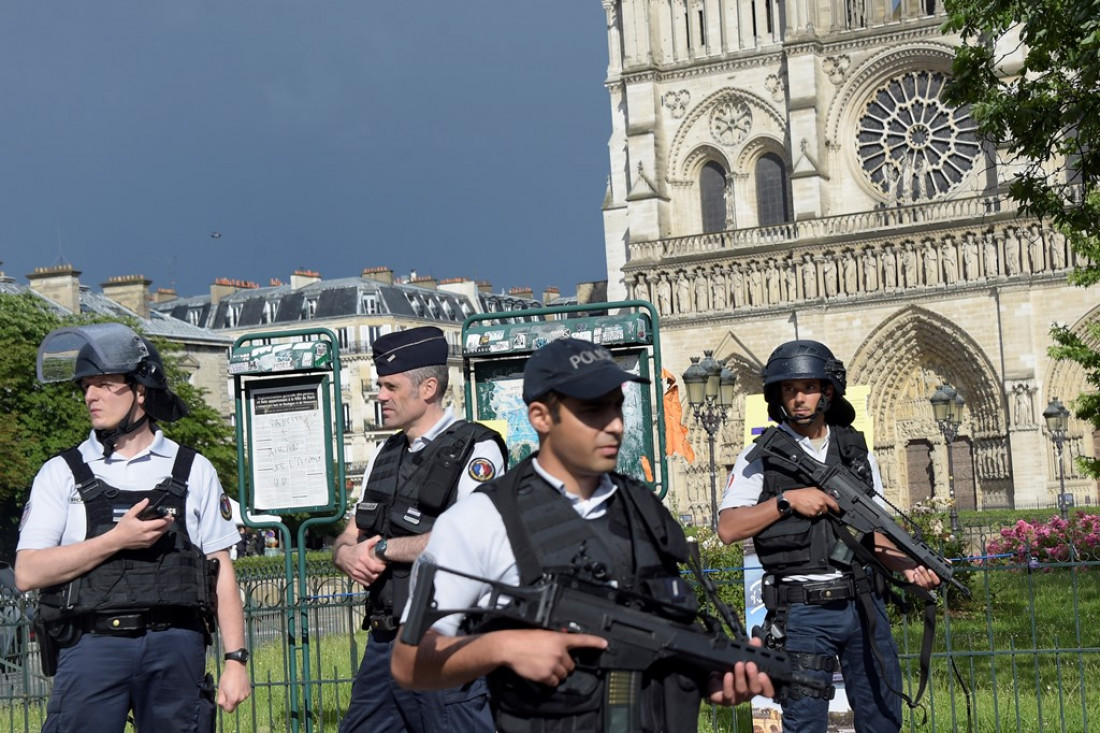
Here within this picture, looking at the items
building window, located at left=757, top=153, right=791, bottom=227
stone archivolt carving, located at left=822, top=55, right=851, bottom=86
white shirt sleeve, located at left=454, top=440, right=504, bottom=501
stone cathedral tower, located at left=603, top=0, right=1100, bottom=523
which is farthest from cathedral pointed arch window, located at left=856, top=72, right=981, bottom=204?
white shirt sleeve, located at left=454, top=440, right=504, bottom=501

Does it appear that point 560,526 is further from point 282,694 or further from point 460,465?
point 282,694

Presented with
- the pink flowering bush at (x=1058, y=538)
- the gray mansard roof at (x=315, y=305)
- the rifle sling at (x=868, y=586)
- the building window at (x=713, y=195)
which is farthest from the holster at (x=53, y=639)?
the gray mansard roof at (x=315, y=305)

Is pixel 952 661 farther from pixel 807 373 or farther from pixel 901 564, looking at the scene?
pixel 807 373

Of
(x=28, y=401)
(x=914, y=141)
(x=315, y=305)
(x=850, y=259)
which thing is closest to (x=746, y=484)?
(x=28, y=401)

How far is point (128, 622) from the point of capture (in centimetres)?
496

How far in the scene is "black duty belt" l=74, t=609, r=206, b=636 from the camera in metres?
4.95

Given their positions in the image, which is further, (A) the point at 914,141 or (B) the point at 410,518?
(A) the point at 914,141

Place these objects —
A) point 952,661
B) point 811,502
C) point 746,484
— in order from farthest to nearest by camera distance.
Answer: point 952,661, point 746,484, point 811,502

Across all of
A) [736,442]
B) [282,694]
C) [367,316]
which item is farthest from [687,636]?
[367,316]

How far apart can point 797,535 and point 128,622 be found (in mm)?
2244

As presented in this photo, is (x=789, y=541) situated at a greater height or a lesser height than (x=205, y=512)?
lesser

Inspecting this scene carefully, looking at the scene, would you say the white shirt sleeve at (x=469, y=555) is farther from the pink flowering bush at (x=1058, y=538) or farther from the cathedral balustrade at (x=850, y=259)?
the cathedral balustrade at (x=850, y=259)

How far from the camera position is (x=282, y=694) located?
11445 mm

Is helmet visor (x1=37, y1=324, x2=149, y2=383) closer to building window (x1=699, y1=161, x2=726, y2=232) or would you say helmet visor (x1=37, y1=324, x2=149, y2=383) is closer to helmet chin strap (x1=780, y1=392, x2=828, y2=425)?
helmet chin strap (x1=780, y1=392, x2=828, y2=425)
